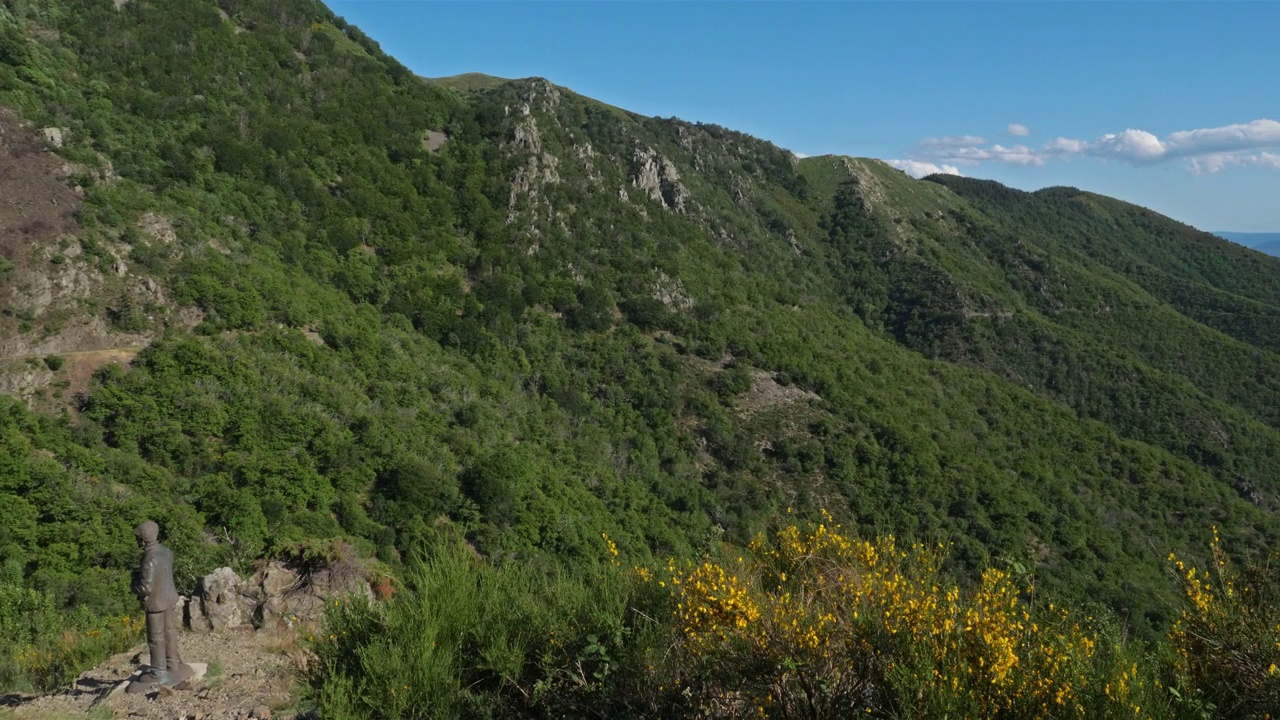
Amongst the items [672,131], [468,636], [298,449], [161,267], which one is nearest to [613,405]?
[298,449]

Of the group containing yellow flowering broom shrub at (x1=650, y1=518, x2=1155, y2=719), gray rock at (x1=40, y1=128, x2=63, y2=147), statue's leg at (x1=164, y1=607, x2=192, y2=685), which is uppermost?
gray rock at (x1=40, y1=128, x2=63, y2=147)

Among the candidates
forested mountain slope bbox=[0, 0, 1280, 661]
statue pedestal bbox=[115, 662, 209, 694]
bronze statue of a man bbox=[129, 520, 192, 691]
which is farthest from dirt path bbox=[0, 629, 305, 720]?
forested mountain slope bbox=[0, 0, 1280, 661]

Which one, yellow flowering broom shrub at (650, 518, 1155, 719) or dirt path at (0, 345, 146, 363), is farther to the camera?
dirt path at (0, 345, 146, 363)

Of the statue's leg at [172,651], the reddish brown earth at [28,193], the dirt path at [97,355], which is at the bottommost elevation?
the statue's leg at [172,651]

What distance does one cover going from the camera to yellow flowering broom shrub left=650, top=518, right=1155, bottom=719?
3.91 m

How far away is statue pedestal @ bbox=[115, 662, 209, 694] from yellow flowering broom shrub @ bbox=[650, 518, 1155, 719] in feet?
16.1

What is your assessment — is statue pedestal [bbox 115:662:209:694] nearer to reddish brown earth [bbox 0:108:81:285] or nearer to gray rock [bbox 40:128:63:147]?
reddish brown earth [bbox 0:108:81:285]

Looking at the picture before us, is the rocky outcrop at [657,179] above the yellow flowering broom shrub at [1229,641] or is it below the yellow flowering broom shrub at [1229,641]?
above

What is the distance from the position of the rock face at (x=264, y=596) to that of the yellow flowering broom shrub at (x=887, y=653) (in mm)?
5807

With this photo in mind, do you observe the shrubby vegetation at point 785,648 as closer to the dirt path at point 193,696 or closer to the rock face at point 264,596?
the dirt path at point 193,696

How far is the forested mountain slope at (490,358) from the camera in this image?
57.7ft

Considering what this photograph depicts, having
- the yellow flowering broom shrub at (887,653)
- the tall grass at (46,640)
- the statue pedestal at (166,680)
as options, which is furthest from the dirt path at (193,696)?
the yellow flowering broom shrub at (887,653)

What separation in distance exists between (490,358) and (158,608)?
86.5 ft

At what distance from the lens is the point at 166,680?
20.5 feet
